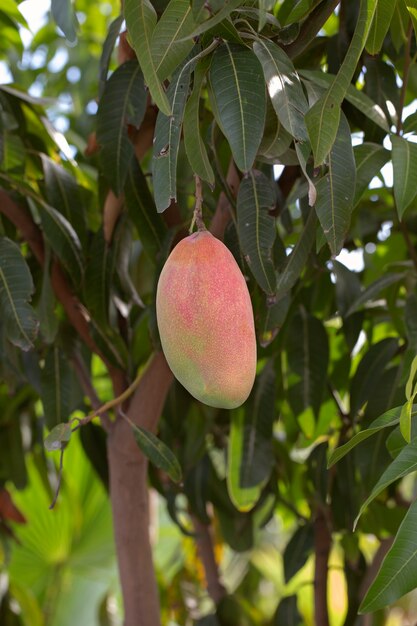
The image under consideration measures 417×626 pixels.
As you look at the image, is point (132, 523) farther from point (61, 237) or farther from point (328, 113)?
point (328, 113)

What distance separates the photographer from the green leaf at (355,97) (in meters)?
0.59

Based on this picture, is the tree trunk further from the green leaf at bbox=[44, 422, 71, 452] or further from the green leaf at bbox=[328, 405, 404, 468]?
the green leaf at bbox=[328, 405, 404, 468]

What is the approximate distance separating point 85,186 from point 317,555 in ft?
1.72

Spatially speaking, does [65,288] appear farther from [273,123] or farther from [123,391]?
[273,123]

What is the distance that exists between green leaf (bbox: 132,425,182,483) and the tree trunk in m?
0.11

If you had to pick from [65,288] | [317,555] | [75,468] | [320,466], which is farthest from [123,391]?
[75,468]

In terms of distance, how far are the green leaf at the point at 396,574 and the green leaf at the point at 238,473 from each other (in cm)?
44

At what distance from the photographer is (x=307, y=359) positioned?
869 mm

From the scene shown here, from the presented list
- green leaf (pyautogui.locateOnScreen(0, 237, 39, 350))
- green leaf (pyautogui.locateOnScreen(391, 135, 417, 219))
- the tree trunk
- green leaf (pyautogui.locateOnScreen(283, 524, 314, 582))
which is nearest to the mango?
green leaf (pyautogui.locateOnScreen(391, 135, 417, 219))

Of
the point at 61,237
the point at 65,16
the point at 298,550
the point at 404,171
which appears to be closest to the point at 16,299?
the point at 61,237

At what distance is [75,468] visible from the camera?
187 centimetres

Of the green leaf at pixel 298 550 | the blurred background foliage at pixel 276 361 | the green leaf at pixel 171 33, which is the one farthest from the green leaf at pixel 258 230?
the green leaf at pixel 298 550

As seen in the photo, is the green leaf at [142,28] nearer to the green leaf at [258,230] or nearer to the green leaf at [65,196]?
the green leaf at [258,230]

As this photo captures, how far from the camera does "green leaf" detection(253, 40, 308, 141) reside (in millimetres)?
478
